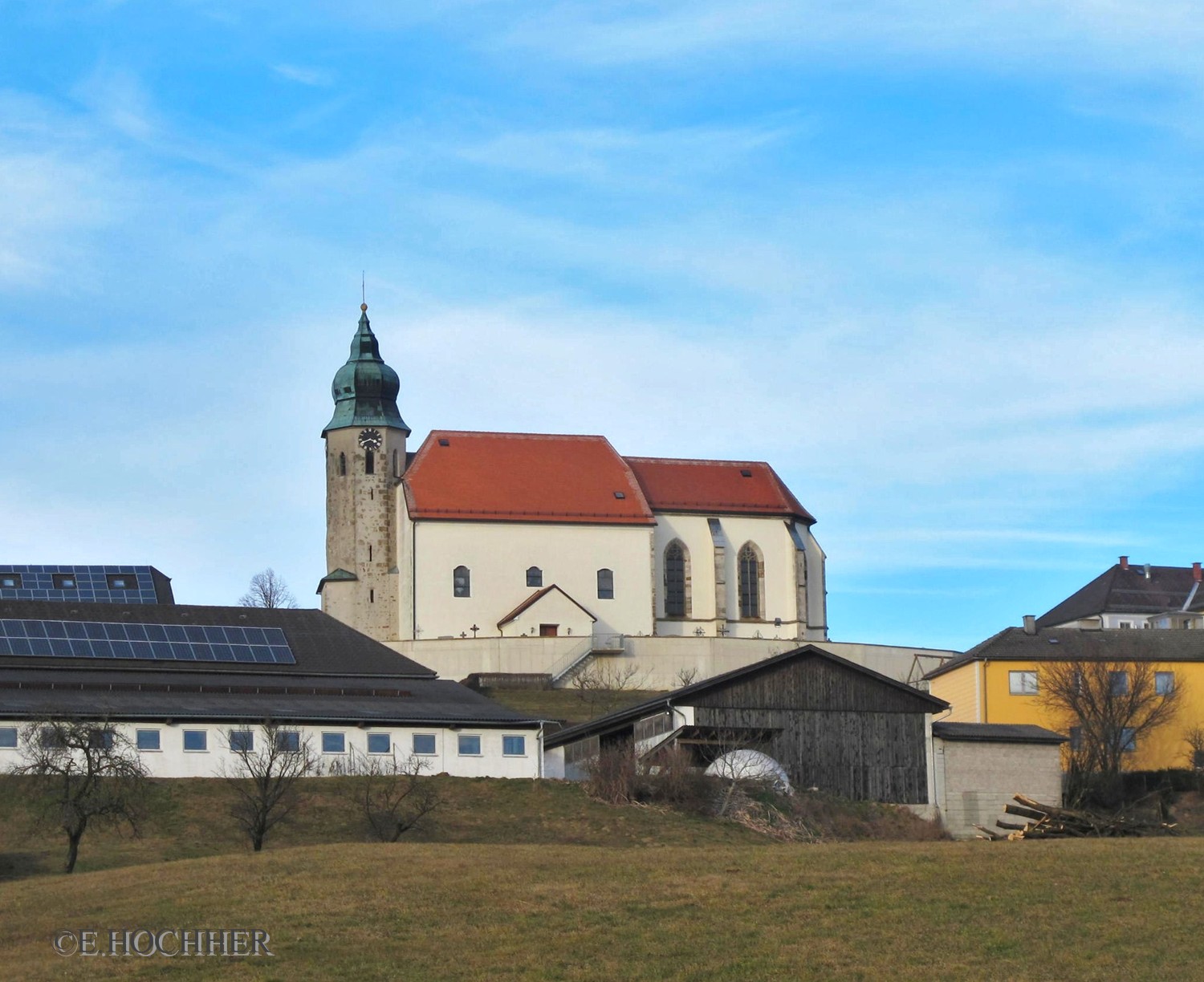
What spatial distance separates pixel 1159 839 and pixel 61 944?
19190mm

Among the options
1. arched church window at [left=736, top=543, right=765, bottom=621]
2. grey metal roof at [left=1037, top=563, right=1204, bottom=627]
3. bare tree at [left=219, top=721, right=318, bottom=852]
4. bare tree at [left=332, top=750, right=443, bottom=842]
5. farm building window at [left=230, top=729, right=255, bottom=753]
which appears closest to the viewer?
bare tree at [left=219, top=721, right=318, bottom=852]

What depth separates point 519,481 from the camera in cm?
8612

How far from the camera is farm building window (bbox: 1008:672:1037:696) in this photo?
63.0 m

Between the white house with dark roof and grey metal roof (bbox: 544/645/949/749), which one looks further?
grey metal roof (bbox: 544/645/949/749)

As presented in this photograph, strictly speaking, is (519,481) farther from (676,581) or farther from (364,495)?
(676,581)

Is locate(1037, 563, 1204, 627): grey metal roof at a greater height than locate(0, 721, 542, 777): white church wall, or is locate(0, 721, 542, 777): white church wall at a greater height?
locate(1037, 563, 1204, 627): grey metal roof

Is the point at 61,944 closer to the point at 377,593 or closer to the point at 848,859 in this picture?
the point at 848,859

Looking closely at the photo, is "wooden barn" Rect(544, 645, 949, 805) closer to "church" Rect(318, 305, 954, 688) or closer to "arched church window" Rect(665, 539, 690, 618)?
"church" Rect(318, 305, 954, 688)

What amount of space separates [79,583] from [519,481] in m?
18.9

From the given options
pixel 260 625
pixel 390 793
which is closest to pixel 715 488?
pixel 260 625

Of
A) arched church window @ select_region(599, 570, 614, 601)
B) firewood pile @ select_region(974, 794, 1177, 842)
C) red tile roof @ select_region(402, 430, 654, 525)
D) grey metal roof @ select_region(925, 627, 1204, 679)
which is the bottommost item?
firewood pile @ select_region(974, 794, 1177, 842)

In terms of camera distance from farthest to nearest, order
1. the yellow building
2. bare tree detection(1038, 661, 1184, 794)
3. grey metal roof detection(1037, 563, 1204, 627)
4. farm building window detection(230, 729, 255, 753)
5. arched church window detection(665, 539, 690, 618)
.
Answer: grey metal roof detection(1037, 563, 1204, 627) → arched church window detection(665, 539, 690, 618) → the yellow building → bare tree detection(1038, 661, 1184, 794) → farm building window detection(230, 729, 255, 753)

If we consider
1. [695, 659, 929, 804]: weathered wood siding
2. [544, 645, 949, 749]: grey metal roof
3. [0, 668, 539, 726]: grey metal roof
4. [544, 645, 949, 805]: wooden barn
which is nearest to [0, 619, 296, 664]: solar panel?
[0, 668, 539, 726]: grey metal roof

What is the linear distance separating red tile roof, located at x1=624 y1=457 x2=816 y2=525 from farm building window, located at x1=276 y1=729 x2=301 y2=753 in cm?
Answer: 4026
